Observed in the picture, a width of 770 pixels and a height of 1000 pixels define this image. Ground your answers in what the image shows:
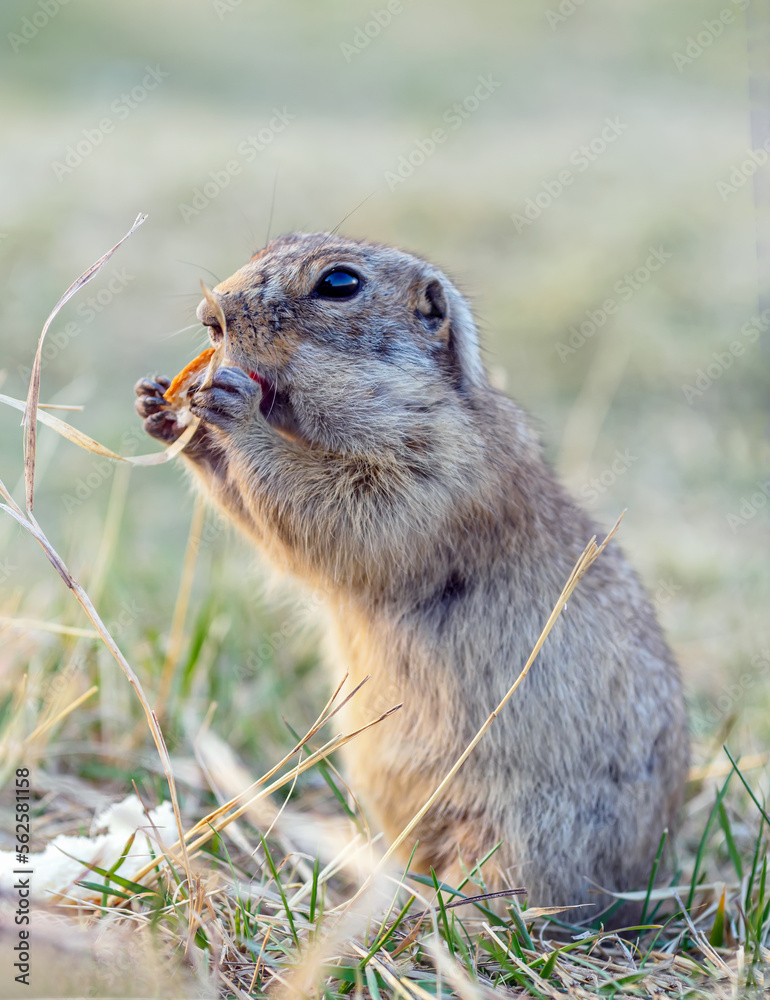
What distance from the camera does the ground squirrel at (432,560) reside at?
329 centimetres

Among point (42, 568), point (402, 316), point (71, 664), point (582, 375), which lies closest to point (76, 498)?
point (42, 568)

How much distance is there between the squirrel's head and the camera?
320cm

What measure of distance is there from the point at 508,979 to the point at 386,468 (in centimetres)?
167

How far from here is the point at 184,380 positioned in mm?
3422
